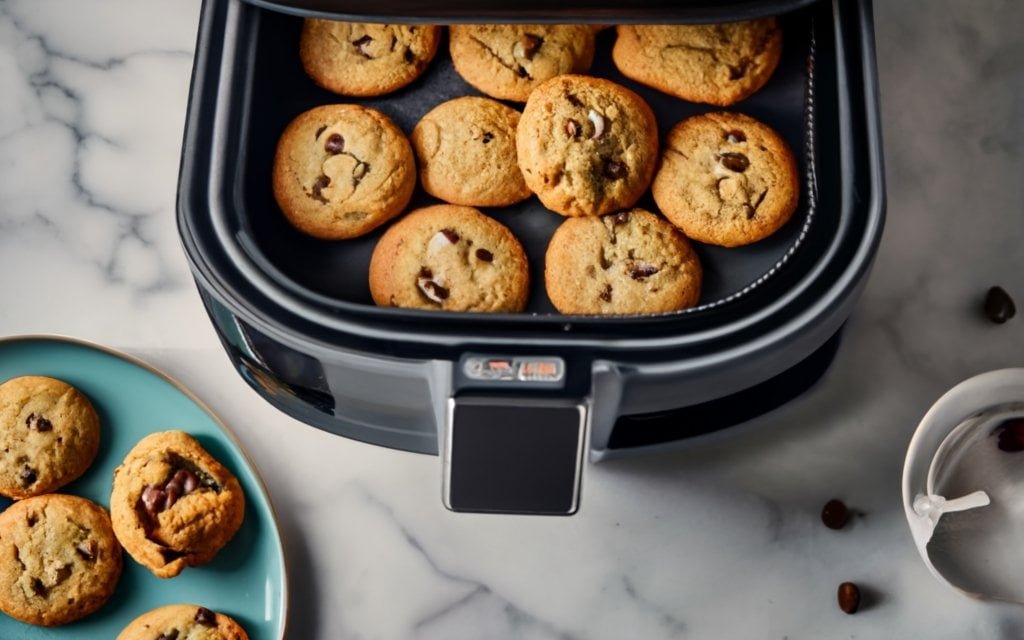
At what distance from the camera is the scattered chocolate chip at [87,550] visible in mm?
1107

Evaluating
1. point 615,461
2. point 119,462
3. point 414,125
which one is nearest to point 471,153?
point 414,125

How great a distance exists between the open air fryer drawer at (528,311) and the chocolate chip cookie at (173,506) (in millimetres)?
152

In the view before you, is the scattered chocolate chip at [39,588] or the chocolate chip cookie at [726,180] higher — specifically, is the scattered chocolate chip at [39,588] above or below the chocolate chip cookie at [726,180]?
below

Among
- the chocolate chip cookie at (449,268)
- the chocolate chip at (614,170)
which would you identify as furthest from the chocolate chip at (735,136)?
the chocolate chip cookie at (449,268)

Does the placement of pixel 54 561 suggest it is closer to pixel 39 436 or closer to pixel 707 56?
pixel 39 436

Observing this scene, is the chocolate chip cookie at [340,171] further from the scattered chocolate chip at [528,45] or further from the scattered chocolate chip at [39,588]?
the scattered chocolate chip at [39,588]

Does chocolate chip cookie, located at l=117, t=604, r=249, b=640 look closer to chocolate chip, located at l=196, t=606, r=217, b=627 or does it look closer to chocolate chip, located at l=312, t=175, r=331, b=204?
chocolate chip, located at l=196, t=606, r=217, b=627

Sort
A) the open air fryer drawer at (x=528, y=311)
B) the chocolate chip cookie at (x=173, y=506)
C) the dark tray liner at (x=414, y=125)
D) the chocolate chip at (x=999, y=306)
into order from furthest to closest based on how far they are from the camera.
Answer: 1. the chocolate chip at (x=999, y=306)
2. the chocolate chip cookie at (x=173, y=506)
3. the dark tray liner at (x=414, y=125)
4. the open air fryer drawer at (x=528, y=311)

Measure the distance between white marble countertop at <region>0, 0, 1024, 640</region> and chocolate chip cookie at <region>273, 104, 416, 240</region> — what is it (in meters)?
0.24

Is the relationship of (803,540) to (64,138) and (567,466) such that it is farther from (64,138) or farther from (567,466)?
(64,138)

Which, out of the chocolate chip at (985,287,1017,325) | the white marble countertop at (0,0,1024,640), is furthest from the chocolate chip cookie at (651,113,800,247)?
the chocolate chip at (985,287,1017,325)

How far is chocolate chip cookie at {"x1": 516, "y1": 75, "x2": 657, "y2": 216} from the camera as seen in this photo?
98 cm

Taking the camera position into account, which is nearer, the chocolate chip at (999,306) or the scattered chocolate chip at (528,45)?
the scattered chocolate chip at (528,45)

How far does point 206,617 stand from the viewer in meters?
1.10
